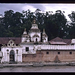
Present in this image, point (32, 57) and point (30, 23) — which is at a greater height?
point (30, 23)

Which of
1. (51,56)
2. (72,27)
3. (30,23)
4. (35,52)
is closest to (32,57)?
(35,52)

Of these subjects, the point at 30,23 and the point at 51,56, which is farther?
the point at 30,23

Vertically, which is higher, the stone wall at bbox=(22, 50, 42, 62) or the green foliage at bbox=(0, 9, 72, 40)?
the green foliage at bbox=(0, 9, 72, 40)

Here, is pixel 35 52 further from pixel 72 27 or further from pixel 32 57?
pixel 72 27

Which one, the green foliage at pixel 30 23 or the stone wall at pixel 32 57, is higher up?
the green foliage at pixel 30 23

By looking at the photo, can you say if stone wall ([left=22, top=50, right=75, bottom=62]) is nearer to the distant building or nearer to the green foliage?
the distant building

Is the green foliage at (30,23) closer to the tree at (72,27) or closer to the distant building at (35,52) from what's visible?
the tree at (72,27)

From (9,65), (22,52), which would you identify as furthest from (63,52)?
(9,65)

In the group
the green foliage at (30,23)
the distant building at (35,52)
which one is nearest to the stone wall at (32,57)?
the distant building at (35,52)

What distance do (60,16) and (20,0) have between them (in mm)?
37406

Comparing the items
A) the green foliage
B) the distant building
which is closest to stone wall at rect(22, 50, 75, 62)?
the distant building

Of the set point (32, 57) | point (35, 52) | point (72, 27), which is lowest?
point (32, 57)

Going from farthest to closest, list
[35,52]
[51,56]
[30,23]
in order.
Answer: [30,23]
[51,56]
[35,52]

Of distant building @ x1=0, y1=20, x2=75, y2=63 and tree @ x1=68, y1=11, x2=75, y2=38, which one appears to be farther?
tree @ x1=68, y1=11, x2=75, y2=38
